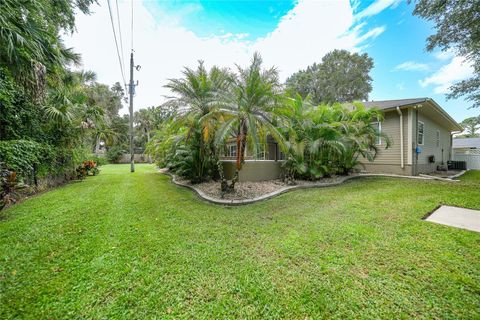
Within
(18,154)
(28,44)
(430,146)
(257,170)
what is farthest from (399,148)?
(18,154)

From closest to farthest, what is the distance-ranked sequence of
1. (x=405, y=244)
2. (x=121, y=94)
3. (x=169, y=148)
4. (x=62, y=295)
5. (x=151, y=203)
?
(x=62, y=295) < (x=405, y=244) < (x=151, y=203) < (x=169, y=148) < (x=121, y=94)

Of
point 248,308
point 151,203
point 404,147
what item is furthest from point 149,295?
point 404,147

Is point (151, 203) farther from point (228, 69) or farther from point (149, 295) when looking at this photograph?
point (228, 69)

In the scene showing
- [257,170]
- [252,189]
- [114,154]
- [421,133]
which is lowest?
[252,189]

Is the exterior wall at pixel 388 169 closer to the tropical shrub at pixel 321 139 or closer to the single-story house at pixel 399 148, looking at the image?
the single-story house at pixel 399 148

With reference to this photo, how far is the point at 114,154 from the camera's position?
25.5 metres

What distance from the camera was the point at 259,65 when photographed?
5.36m

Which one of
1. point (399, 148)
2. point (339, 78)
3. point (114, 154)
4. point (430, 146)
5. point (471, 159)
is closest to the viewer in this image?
point (399, 148)

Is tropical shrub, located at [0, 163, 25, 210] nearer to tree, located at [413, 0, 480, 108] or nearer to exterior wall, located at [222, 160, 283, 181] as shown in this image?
exterior wall, located at [222, 160, 283, 181]

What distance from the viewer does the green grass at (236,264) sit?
1.77 metres

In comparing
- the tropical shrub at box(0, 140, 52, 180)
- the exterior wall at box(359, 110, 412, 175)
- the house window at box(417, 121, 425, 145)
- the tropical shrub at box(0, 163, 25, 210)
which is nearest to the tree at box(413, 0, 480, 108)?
the exterior wall at box(359, 110, 412, 175)

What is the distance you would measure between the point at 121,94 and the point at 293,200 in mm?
36480

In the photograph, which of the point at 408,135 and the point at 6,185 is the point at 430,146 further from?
the point at 6,185

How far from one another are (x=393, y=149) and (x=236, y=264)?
11127 mm
